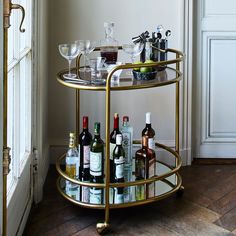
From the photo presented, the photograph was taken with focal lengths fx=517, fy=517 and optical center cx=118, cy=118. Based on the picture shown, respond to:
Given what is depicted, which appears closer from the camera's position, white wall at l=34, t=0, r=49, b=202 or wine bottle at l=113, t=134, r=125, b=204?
wine bottle at l=113, t=134, r=125, b=204

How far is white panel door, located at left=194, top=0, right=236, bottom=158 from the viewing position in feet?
10.5

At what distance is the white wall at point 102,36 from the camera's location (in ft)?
10.1

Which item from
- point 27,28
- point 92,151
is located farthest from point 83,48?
point 92,151

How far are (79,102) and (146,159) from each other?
0.71m

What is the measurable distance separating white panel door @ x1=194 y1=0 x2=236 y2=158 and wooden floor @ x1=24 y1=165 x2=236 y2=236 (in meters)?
0.49

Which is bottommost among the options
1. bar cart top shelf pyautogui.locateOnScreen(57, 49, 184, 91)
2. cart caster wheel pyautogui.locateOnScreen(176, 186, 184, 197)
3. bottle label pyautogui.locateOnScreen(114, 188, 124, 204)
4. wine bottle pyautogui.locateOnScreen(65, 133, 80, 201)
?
cart caster wheel pyautogui.locateOnScreen(176, 186, 184, 197)

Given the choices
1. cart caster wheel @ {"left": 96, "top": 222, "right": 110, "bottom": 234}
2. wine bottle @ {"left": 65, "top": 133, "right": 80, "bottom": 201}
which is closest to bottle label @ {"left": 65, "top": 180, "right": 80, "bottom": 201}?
wine bottle @ {"left": 65, "top": 133, "right": 80, "bottom": 201}

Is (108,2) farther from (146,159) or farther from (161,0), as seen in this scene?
(146,159)

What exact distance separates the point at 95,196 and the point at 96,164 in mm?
170

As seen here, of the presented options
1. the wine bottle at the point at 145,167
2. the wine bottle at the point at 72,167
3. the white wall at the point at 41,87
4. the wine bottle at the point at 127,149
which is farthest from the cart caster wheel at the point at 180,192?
the white wall at the point at 41,87

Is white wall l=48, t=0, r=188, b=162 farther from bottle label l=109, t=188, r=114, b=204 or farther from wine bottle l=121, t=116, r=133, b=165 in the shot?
bottle label l=109, t=188, r=114, b=204

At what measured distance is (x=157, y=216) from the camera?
2512mm

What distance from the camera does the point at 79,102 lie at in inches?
122

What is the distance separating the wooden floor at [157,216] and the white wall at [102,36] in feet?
1.64
